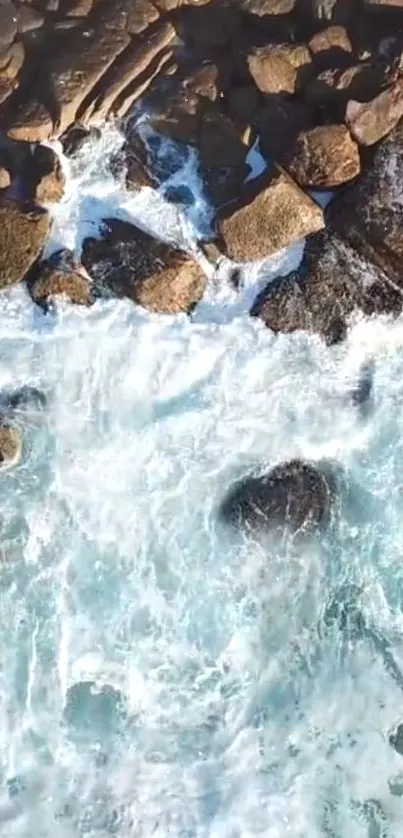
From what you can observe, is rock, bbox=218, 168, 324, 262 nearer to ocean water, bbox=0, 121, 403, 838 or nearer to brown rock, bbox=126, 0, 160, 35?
ocean water, bbox=0, 121, 403, 838

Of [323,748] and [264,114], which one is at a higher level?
[264,114]

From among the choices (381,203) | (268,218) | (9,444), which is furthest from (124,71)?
(9,444)

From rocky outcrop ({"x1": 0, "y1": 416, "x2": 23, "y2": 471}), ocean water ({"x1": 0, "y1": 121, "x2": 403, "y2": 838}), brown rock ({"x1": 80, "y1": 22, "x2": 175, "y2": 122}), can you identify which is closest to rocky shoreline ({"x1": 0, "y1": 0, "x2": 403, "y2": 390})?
brown rock ({"x1": 80, "y1": 22, "x2": 175, "y2": 122})

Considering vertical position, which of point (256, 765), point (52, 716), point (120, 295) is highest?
point (120, 295)

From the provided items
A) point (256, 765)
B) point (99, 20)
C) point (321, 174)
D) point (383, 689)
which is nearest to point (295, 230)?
point (321, 174)

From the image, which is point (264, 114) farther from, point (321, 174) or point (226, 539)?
point (226, 539)

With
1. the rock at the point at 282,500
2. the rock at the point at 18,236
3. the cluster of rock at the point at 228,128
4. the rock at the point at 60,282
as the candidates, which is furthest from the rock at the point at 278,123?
the rock at the point at 282,500
